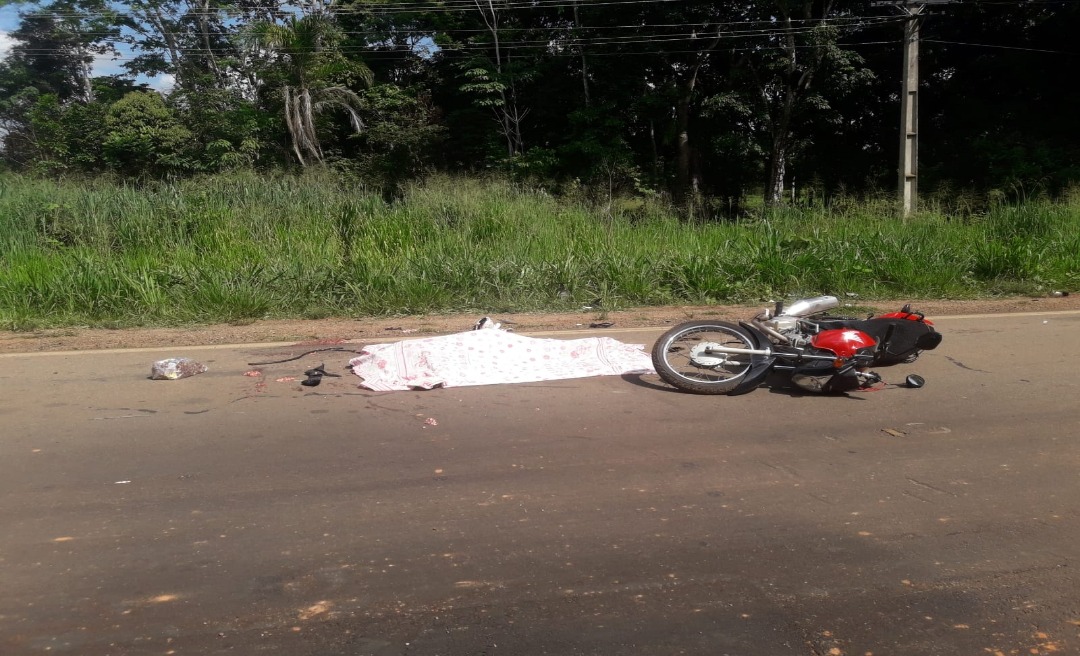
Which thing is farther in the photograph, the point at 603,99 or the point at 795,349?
the point at 603,99

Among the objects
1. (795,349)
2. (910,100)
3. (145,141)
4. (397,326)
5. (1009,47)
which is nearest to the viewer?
(795,349)

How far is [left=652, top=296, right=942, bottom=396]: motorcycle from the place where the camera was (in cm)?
641

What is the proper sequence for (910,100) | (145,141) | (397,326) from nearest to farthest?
(397,326), (910,100), (145,141)

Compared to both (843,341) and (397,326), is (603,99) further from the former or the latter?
(843,341)

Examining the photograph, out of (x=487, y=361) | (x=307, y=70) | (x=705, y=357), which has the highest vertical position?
(x=307, y=70)

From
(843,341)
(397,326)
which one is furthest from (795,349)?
(397,326)

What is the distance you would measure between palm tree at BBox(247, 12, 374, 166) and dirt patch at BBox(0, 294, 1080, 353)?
1786 centimetres

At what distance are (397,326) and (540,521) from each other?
571 cm

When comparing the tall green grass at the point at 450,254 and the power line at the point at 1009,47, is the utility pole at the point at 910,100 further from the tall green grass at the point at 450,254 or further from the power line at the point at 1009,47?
the power line at the point at 1009,47

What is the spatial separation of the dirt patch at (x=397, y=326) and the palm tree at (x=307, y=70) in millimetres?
17856

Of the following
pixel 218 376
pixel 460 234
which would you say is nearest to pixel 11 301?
pixel 218 376

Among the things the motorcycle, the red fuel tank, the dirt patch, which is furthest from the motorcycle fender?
the dirt patch

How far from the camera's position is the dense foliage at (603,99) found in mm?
26672

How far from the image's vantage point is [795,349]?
652 centimetres
